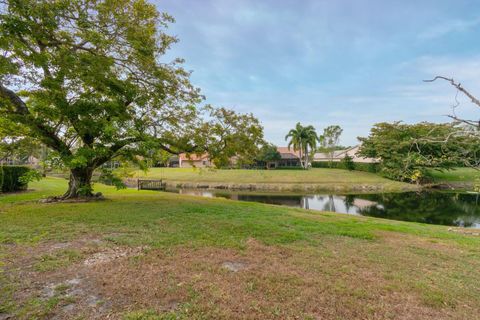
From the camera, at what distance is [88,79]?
28.8 ft

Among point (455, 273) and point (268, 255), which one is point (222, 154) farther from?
point (455, 273)

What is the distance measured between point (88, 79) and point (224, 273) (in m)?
8.17

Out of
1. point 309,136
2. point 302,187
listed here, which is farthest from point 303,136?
point 302,187

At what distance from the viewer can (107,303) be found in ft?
10.3

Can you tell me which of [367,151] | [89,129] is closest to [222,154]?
[89,129]

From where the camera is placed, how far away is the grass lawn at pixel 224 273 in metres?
3.11

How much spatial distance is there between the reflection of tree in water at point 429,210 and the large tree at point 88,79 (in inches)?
535

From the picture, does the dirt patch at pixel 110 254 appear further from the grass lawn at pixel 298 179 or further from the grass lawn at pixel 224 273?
the grass lawn at pixel 298 179

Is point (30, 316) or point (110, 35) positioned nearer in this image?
point (30, 316)

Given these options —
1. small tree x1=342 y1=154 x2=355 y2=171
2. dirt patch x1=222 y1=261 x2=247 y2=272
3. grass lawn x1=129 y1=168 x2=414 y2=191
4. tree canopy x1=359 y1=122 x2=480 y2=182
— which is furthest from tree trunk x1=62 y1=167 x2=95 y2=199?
small tree x1=342 y1=154 x2=355 y2=171

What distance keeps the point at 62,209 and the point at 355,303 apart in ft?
30.8

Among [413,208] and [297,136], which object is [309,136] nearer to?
[297,136]

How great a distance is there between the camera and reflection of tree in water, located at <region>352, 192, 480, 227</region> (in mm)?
15688

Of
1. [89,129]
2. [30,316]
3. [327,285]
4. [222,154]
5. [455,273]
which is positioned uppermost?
[89,129]
